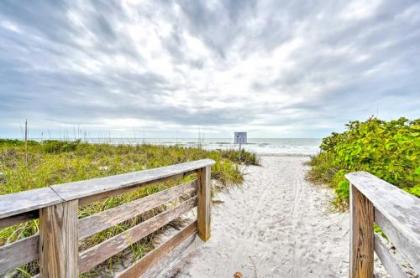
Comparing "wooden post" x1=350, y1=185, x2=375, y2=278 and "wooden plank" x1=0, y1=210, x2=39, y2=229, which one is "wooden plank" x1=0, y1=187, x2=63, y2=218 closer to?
"wooden plank" x1=0, y1=210, x2=39, y2=229

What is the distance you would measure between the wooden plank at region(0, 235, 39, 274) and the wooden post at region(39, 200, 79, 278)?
37 millimetres

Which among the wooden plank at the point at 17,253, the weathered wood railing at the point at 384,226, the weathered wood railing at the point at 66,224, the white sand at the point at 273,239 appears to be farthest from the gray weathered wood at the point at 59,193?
the weathered wood railing at the point at 384,226

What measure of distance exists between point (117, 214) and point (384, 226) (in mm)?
1950

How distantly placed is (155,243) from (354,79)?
9572 mm

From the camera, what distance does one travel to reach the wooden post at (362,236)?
1707mm

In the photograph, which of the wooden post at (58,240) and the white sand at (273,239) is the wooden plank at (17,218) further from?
the white sand at (273,239)

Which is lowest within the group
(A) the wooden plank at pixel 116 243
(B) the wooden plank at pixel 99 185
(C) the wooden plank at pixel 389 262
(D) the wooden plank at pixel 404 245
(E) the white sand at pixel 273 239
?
(E) the white sand at pixel 273 239

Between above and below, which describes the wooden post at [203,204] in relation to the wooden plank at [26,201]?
→ below

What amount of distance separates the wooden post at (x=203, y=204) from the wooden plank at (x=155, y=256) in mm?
161

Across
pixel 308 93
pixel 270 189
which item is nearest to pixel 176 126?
pixel 308 93

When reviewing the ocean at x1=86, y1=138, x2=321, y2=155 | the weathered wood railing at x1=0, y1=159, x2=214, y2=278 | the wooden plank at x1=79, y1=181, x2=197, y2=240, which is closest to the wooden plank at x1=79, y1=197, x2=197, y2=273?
the weathered wood railing at x1=0, y1=159, x2=214, y2=278

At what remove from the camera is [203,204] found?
115 inches

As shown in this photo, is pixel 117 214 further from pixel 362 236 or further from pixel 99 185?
pixel 362 236

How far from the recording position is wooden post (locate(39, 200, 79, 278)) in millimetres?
1132
